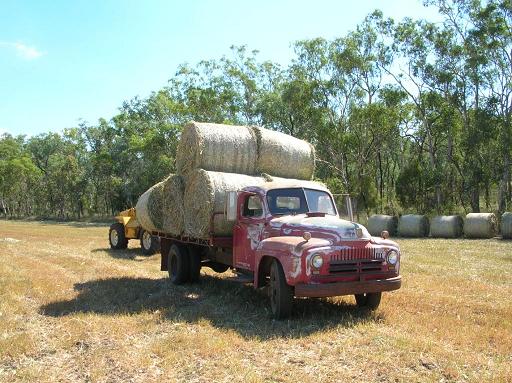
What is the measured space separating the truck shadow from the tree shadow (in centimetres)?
544

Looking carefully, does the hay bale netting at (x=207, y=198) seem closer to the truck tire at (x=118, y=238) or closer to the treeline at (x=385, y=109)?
the truck tire at (x=118, y=238)

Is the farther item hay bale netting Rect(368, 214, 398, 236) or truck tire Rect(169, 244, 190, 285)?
hay bale netting Rect(368, 214, 398, 236)

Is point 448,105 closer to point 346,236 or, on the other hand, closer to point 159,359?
point 346,236

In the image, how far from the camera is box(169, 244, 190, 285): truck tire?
11.4 m

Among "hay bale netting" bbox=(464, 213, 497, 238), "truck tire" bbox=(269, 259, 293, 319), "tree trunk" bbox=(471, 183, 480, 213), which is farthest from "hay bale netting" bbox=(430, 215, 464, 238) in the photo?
"truck tire" bbox=(269, 259, 293, 319)

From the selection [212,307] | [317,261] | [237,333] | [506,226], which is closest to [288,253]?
[317,261]

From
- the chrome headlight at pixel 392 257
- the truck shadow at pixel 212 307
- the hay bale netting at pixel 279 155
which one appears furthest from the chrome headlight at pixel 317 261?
the hay bale netting at pixel 279 155

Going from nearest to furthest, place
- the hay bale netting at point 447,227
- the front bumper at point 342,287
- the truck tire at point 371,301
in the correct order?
the front bumper at point 342,287 → the truck tire at point 371,301 → the hay bale netting at point 447,227

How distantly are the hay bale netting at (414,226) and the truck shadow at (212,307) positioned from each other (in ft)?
59.6

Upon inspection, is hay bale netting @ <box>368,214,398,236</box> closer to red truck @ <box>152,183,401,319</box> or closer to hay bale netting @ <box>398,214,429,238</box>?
hay bale netting @ <box>398,214,429,238</box>

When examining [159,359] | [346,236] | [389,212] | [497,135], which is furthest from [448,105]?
[159,359]

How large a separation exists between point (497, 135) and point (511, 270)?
23309 millimetres

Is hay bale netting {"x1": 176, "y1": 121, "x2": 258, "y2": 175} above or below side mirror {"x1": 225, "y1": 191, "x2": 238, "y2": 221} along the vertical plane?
above

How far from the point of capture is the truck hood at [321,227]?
7.68 m
